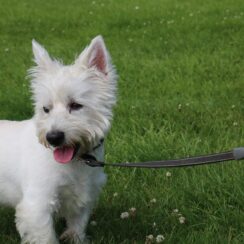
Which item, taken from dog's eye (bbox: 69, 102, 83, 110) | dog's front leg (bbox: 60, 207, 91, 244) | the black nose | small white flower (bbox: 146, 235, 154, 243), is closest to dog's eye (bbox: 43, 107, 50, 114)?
dog's eye (bbox: 69, 102, 83, 110)

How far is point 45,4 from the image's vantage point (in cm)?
1595

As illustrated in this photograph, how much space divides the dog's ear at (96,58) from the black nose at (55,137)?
1.95 ft

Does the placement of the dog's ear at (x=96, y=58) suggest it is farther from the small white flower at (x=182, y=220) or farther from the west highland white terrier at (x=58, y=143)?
the small white flower at (x=182, y=220)

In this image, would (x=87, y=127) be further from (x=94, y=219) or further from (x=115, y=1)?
(x=115, y=1)

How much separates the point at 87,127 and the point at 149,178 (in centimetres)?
155

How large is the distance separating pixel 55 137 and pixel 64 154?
248 mm

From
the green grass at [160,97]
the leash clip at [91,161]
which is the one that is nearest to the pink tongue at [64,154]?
the leash clip at [91,161]

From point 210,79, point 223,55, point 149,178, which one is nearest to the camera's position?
point 149,178

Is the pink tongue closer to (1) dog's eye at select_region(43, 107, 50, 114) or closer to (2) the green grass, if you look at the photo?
(1) dog's eye at select_region(43, 107, 50, 114)

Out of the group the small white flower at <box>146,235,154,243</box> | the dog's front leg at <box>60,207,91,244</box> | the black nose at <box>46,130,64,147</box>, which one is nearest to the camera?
the black nose at <box>46,130,64,147</box>

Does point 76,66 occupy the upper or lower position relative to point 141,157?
upper

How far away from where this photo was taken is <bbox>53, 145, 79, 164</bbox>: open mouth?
4.14m

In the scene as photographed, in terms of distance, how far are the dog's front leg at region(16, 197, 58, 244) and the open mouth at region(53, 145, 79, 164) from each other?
311 millimetres

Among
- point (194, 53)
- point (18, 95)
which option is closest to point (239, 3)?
point (194, 53)
